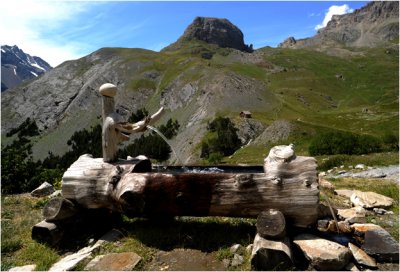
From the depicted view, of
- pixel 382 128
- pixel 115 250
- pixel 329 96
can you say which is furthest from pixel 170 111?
pixel 115 250

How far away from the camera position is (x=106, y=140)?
11125 mm

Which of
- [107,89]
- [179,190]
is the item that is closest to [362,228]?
[179,190]

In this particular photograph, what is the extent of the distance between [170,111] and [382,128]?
193 ft

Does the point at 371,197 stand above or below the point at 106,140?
below

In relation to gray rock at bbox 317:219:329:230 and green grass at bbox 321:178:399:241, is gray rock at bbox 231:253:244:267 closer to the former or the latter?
gray rock at bbox 317:219:329:230

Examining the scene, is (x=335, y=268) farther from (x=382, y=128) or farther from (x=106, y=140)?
(x=382, y=128)

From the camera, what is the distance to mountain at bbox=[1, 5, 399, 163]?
65688mm

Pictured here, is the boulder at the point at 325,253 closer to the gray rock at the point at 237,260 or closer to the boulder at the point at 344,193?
the gray rock at the point at 237,260

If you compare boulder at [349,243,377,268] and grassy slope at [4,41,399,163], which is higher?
grassy slope at [4,41,399,163]

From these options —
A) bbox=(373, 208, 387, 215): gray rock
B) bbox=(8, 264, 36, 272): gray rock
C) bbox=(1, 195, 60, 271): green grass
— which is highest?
bbox=(373, 208, 387, 215): gray rock

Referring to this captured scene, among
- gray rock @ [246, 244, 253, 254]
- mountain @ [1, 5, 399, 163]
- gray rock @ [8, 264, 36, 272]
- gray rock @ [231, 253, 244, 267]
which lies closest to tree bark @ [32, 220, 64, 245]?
gray rock @ [8, 264, 36, 272]

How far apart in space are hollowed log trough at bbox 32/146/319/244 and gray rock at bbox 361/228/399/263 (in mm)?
1479

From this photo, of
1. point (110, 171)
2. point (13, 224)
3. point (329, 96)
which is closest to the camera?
point (110, 171)

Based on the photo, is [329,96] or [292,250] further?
[329,96]
